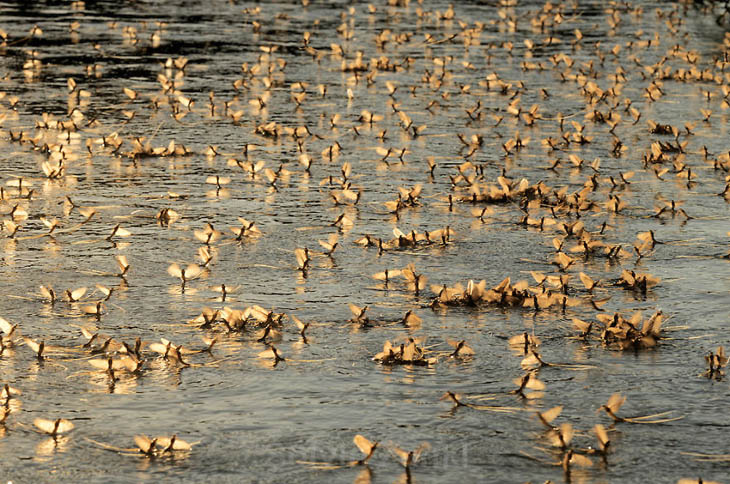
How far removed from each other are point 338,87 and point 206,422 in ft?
25.7

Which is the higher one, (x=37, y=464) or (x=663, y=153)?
(x=663, y=153)

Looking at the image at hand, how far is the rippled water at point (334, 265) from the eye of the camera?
14.9ft

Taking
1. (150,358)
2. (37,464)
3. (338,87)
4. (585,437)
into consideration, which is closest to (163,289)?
(150,358)

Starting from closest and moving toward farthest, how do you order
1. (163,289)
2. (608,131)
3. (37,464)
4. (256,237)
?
(37,464) → (163,289) → (256,237) → (608,131)

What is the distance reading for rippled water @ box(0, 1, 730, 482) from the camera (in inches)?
179

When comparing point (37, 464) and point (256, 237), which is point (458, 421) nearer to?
point (37, 464)

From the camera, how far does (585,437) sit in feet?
15.1

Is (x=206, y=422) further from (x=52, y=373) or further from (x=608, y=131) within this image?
(x=608, y=131)

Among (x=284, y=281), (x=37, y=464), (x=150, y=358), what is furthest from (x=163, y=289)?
(x=37, y=464)

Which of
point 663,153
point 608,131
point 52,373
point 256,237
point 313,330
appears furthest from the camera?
point 608,131

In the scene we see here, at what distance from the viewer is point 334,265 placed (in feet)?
22.4

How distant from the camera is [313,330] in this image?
5.75 metres

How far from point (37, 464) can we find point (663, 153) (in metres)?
6.49

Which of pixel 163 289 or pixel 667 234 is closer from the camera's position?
pixel 163 289
